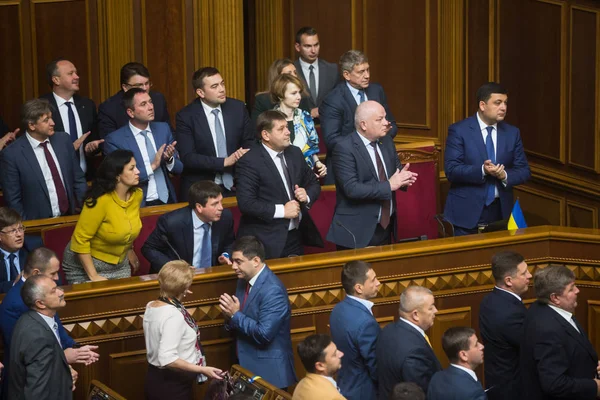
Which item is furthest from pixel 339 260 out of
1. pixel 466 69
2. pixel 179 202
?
pixel 466 69

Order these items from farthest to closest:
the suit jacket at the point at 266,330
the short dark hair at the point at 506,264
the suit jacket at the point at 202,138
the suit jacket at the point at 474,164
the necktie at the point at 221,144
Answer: the necktie at the point at 221,144 < the suit jacket at the point at 202,138 < the suit jacket at the point at 474,164 < the suit jacket at the point at 266,330 < the short dark hair at the point at 506,264

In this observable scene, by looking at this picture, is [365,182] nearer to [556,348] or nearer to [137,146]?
[137,146]

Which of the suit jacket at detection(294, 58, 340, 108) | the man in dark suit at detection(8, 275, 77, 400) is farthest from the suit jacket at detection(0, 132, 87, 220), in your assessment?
the suit jacket at detection(294, 58, 340, 108)

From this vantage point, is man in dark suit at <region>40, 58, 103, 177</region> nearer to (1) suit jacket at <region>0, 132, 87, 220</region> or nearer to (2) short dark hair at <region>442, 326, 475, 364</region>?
(1) suit jacket at <region>0, 132, 87, 220</region>

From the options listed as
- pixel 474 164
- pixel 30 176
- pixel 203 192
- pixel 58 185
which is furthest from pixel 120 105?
pixel 474 164

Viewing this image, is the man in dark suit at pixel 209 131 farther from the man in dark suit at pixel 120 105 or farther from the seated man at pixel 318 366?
the seated man at pixel 318 366

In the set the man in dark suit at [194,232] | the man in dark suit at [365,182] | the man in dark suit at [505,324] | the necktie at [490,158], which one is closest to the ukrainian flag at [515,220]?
the necktie at [490,158]

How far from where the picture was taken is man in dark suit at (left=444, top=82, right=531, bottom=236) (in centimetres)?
848

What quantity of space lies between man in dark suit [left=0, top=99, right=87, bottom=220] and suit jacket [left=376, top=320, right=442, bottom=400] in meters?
2.77

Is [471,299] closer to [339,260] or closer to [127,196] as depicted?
[339,260]

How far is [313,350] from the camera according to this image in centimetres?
593

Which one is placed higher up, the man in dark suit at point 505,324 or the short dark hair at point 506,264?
the short dark hair at point 506,264

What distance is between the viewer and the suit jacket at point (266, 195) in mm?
7746

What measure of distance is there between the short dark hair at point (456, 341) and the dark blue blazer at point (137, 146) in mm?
3030
